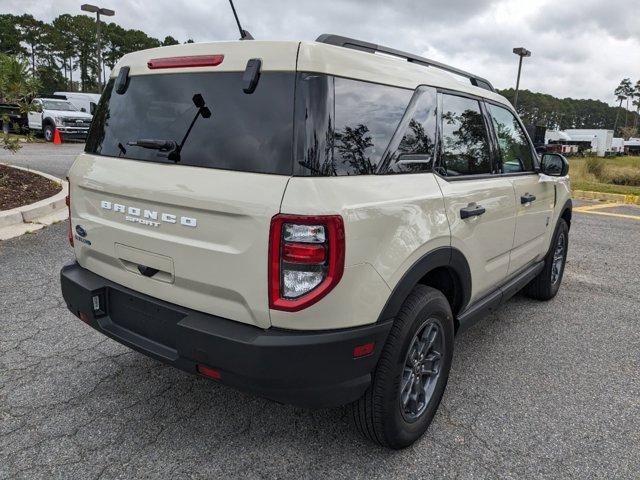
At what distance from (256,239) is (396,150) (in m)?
0.83

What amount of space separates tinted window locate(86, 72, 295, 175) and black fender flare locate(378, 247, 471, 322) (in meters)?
0.71

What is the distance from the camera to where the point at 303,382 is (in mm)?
1959

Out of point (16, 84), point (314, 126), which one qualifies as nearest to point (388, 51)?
point (314, 126)

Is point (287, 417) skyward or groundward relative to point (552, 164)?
groundward

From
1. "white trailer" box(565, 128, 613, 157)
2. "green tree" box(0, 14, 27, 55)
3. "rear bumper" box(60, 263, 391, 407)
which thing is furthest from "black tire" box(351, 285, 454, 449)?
"green tree" box(0, 14, 27, 55)

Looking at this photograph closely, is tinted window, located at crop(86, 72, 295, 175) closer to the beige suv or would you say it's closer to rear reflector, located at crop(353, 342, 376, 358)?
the beige suv

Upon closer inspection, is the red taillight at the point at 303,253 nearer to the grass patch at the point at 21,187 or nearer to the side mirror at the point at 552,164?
the side mirror at the point at 552,164

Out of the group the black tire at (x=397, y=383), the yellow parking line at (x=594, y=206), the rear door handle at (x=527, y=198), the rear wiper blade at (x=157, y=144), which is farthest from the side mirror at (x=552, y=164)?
the yellow parking line at (x=594, y=206)

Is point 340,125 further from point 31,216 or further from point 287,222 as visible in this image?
point 31,216

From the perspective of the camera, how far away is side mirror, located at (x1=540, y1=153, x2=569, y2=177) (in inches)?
154

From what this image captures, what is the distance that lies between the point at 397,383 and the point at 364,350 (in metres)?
0.34

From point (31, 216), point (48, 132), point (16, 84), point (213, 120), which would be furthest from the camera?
point (48, 132)

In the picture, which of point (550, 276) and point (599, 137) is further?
point (599, 137)

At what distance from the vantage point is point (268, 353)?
6.26 feet
